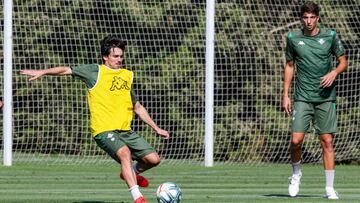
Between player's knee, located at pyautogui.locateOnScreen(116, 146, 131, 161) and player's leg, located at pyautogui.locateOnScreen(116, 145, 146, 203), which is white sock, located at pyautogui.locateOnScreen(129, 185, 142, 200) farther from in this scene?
player's knee, located at pyautogui.locateOnScreen(116, 146, 131, 161)

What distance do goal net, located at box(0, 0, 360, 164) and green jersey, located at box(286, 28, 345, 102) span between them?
6655 millimetres

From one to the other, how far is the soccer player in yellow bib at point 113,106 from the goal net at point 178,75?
712 centimetres

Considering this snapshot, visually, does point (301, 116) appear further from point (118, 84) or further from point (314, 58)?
point (118, 84)

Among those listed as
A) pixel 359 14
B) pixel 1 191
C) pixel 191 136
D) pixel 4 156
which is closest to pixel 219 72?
pixel 191 136

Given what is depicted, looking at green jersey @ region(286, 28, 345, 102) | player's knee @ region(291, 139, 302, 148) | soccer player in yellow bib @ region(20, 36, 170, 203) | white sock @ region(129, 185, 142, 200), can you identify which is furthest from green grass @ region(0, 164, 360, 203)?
green jersey @ region(286, 28, 345, 102)

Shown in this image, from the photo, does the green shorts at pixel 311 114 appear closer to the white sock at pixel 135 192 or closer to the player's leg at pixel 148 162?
the player's leg at pixel 148 162

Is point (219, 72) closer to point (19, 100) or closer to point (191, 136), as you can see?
point (191, 136)

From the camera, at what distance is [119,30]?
1845cm

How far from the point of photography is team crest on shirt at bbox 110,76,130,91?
10.9 metres

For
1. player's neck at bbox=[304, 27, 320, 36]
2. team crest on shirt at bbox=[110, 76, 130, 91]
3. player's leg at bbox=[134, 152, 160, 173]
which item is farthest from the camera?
player's neck at bbox=[304, 27, 320, 36]

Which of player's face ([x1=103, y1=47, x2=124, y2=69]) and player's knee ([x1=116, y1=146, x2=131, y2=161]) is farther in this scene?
player's face ([x1=103, y1=47, x2=124, y2=69])

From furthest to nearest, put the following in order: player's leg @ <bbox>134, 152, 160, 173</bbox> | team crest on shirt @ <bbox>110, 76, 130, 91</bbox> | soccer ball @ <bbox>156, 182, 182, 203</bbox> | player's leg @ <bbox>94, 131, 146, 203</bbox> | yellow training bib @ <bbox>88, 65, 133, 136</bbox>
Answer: player's leg @ <bbox>134, 152, 160, 173</bbox>, team crest on shirt @ <bbox>110, 76, 130, 91</bbox>, yellow training bib @ <bbox>88, 65, 133, 136</bbox>, player's leg @ <bbox>94, 131, 146, 203</bbox>, soccer ball @ <bbox>156, 182, 182, 203</bbox>

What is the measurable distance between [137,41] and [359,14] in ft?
12.6

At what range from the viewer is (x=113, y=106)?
35.4 feet
